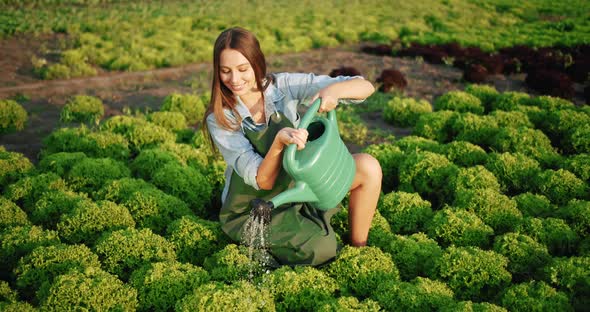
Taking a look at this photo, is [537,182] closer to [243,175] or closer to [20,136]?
[243,175]

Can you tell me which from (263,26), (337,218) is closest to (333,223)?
(337,218)

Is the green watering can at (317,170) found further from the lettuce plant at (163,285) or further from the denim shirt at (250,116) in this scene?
the lettuce plant at (163,285)

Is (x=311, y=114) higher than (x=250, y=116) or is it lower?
higher

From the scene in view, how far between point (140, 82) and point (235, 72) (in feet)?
21.9

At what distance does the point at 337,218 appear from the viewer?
4676 mm

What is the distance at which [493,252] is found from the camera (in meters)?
4.02

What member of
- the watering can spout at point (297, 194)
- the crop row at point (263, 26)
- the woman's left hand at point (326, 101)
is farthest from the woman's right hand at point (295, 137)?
the crop row at point (263, 26)

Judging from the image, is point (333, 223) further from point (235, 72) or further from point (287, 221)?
point (235, 72)

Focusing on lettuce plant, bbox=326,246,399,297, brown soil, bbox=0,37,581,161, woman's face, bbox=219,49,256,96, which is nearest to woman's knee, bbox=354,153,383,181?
lettuce plant, bbox=326,246,399,297

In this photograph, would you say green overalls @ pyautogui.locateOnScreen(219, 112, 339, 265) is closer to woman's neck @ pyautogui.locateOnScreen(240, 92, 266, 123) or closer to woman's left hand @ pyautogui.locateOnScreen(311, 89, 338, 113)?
woman's neck @ pyautogui.locateOnScreen(240, 92, 266, 123)

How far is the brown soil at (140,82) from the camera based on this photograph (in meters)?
7.49

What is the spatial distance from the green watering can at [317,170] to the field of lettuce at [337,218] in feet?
2.34

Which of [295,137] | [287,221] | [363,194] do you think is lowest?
[287,221]

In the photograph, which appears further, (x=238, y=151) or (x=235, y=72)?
(x=238, y=151)
